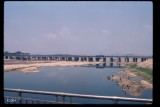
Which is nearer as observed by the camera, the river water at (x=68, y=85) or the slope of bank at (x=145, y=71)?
the river water at (x=68, y=85)

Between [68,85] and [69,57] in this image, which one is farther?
[69,57]

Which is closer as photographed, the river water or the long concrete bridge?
the river water

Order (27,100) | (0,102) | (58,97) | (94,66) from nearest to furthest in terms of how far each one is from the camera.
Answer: (0,102), (58,97), (27,100), (94,66)

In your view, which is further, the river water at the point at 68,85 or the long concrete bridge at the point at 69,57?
the long concrete bridge at the point at 69,57

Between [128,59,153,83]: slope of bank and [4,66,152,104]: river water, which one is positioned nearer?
[4,66,152,104]: river water

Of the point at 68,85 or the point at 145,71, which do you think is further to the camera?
the point at 145,71

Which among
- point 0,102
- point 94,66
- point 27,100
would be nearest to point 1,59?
point 0,102

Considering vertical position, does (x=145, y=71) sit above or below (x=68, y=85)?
above
